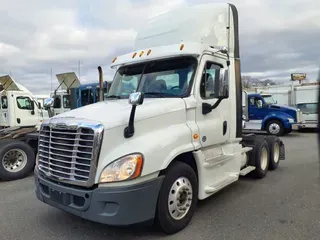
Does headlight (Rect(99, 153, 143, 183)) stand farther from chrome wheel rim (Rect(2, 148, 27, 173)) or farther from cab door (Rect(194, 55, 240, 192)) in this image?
chrome wheel rim (Rect(2, 148, 27, 173))

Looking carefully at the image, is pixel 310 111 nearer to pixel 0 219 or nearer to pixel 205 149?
pixel 205 149

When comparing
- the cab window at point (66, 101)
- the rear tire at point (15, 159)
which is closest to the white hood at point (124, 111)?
the rear tire at point (15, 159)

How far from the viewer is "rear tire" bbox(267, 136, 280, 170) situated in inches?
288

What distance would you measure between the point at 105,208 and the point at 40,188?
4.09 ft

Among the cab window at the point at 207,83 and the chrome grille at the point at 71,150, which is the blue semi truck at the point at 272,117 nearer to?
the cab window at the point at 207,83

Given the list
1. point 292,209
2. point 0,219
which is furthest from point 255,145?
point 0,219

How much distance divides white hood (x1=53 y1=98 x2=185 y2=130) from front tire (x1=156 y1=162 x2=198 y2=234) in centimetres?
75

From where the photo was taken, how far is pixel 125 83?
16.1 ft

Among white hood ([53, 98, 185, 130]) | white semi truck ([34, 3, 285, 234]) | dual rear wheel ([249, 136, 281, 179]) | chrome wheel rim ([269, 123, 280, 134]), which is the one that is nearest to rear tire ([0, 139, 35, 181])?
white semi truck ([34, 3, 285, 234])

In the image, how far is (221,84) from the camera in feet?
13.6

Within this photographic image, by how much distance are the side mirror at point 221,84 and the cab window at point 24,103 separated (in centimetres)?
964

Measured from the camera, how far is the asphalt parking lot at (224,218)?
12.7ft

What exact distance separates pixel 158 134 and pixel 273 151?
15.3 feet

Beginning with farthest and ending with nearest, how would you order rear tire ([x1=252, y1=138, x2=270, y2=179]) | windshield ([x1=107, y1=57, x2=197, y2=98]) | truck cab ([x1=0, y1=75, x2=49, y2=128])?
truck cab ([x1=0, y1=75, x2=49, y2=128])
rear tire ([x1=252, y1=138, x2=270, y2=179])
windshield ([x1=107, y1=57, x2=197, y2=98])
